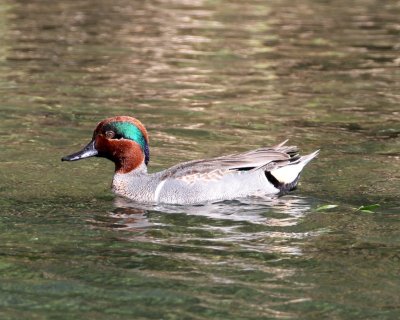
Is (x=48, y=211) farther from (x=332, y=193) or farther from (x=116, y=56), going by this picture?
(x=116, y=56)

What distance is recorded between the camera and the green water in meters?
7.58

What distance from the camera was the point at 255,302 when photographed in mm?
7359

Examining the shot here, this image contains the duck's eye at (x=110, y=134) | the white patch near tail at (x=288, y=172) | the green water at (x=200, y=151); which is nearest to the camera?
the green water at (x=200, y=151)

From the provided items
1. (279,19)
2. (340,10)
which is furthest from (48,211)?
(340,10)

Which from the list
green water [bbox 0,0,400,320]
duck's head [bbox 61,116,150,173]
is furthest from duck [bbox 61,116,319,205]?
green water [bbox 0,0,400,320]

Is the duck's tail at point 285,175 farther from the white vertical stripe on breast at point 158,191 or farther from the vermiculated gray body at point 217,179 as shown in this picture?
the white vertical stripe on breast at point 158,191

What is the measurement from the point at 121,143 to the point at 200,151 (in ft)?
6.27

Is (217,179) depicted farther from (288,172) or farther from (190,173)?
(288,172)

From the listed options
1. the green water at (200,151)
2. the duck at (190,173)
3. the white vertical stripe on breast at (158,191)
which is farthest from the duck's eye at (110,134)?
the white vertical stripe on breast at (158,191)

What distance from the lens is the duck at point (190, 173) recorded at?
9938mm

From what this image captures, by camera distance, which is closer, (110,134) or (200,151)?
(110,134)

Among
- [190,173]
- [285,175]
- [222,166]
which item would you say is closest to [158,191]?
[190,173]

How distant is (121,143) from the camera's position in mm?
10312

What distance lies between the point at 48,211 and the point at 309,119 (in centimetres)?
528
